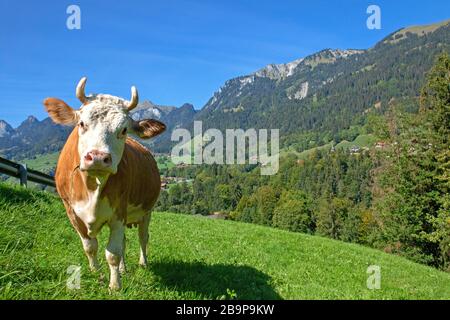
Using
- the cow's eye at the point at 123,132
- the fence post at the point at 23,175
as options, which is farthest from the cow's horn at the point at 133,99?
the fence post at the point at 23,175

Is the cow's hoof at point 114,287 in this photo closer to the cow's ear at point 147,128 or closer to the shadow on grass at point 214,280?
the shadow on grass at point 214,280

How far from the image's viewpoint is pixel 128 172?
6.87m

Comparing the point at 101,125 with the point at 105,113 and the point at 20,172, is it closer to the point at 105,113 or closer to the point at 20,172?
the point at 105,113

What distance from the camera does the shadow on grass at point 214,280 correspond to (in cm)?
717

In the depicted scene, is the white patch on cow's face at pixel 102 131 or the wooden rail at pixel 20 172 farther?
the wooden rail at pixel 20 172

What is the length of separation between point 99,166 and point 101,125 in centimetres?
67

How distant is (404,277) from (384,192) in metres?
30.4

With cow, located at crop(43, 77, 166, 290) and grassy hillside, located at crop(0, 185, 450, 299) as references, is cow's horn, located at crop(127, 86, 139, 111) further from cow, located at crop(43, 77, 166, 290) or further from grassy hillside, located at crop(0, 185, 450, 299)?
grassy hillside, located at crop(0, 185, 450, 299)

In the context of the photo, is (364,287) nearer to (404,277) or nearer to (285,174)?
(404,277)

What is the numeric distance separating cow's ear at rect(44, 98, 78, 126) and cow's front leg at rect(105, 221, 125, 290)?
1.76 m

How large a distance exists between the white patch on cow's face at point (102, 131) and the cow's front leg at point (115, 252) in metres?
1.17

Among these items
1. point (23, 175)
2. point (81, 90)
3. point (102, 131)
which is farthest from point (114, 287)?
point (23, 175)

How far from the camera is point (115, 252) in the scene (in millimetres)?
6168
